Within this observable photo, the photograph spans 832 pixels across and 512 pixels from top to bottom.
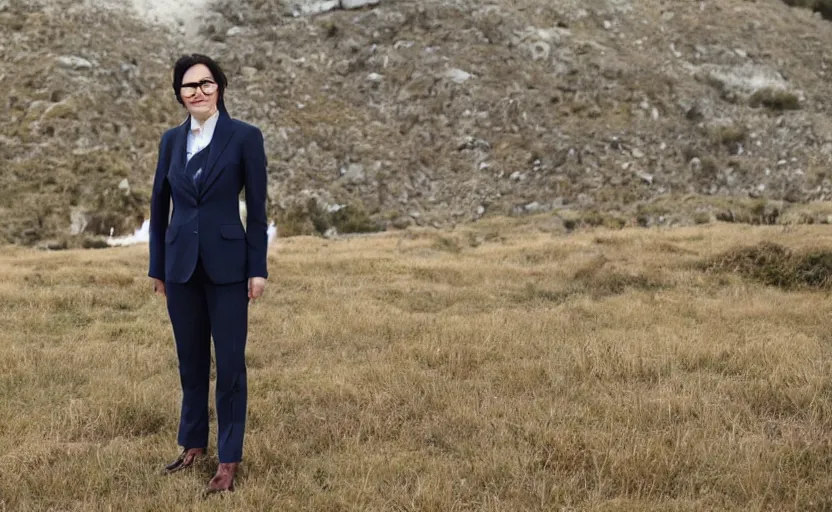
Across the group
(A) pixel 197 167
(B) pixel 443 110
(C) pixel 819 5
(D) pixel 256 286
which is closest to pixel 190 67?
(A) pixel 197 167

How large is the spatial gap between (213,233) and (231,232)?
0.35ft

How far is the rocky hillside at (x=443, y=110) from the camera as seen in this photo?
76.3ft

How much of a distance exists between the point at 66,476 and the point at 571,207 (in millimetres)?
21899

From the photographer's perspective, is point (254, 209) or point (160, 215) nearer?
point (254, 209)

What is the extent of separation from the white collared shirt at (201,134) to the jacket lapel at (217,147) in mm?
49

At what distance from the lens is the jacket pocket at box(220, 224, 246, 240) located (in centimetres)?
387

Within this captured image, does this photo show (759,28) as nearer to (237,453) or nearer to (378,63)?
(378,63)

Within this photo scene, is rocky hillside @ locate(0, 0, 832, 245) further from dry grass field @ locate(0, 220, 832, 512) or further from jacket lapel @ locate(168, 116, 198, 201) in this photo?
jacket lapel @ locate(168, 116, 198, 201)

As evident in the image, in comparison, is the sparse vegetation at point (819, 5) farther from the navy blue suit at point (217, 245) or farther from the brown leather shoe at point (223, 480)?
the brown leather shoe at point (223, 480)

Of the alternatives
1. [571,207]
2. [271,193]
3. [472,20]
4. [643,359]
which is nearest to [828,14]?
[472,20]

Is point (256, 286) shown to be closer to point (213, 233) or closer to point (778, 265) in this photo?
point (213, 233)

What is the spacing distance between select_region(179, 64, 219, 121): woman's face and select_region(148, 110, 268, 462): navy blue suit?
0.13m

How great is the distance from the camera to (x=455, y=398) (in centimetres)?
551

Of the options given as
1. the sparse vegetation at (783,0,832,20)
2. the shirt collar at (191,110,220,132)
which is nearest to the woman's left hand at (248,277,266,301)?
the shirt collar at (191,110,220,132)
